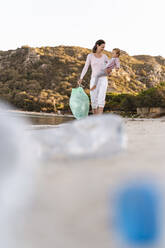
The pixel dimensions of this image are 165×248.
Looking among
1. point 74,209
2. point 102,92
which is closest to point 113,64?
point 102,92

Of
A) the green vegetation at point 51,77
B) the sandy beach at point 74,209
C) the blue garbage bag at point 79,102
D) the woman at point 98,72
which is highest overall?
the green vegetation at point 51,77

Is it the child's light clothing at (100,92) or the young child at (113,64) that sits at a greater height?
the young child at (113,64)

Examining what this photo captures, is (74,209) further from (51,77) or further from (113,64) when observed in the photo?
(51,77)

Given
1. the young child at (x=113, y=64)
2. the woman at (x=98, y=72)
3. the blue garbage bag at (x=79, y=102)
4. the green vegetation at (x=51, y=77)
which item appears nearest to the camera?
the young child at (x=113, y=64)

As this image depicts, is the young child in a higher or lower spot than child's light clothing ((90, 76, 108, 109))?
higher

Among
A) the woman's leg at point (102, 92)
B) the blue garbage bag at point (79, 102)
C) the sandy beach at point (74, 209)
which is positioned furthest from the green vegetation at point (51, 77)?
the sandy beach at point (74, 209)

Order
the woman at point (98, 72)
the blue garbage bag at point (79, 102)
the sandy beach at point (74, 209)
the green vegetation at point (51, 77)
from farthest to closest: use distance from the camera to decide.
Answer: the green vegetation at point (51, 77)
the blue garbage bag at point (79, 102)
the woman at point (98, 72)
the sandy beach at point (74, 209)

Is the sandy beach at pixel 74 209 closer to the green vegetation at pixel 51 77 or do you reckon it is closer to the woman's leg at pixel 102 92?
the woman's leg at pixel 102 92

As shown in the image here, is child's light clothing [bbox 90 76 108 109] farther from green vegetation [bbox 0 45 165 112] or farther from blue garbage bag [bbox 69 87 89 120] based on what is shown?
green vegetation [bbox 0 45 165 112]

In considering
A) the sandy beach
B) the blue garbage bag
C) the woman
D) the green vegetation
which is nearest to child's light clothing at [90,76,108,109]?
the woman

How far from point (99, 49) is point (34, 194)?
3488 mm

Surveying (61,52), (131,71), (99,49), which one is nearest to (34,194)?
(99,49)

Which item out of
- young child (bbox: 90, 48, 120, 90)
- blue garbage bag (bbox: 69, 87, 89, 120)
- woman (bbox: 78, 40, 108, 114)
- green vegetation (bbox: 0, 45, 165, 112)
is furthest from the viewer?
green vegetation (bbox: 0, 45, 165, 112)

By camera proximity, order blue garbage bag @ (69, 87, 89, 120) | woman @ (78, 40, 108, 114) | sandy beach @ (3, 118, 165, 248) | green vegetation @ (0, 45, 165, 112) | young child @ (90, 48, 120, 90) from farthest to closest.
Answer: green vegetation @ (0, 45, 165, 112) → blue garbage bag @ (69, 87, 89, 120) → woman @ (78, 40, 108, 114) → young child @ (90, 48, 120, 90) → sandy beach @ (3, 118, 165, 248)
